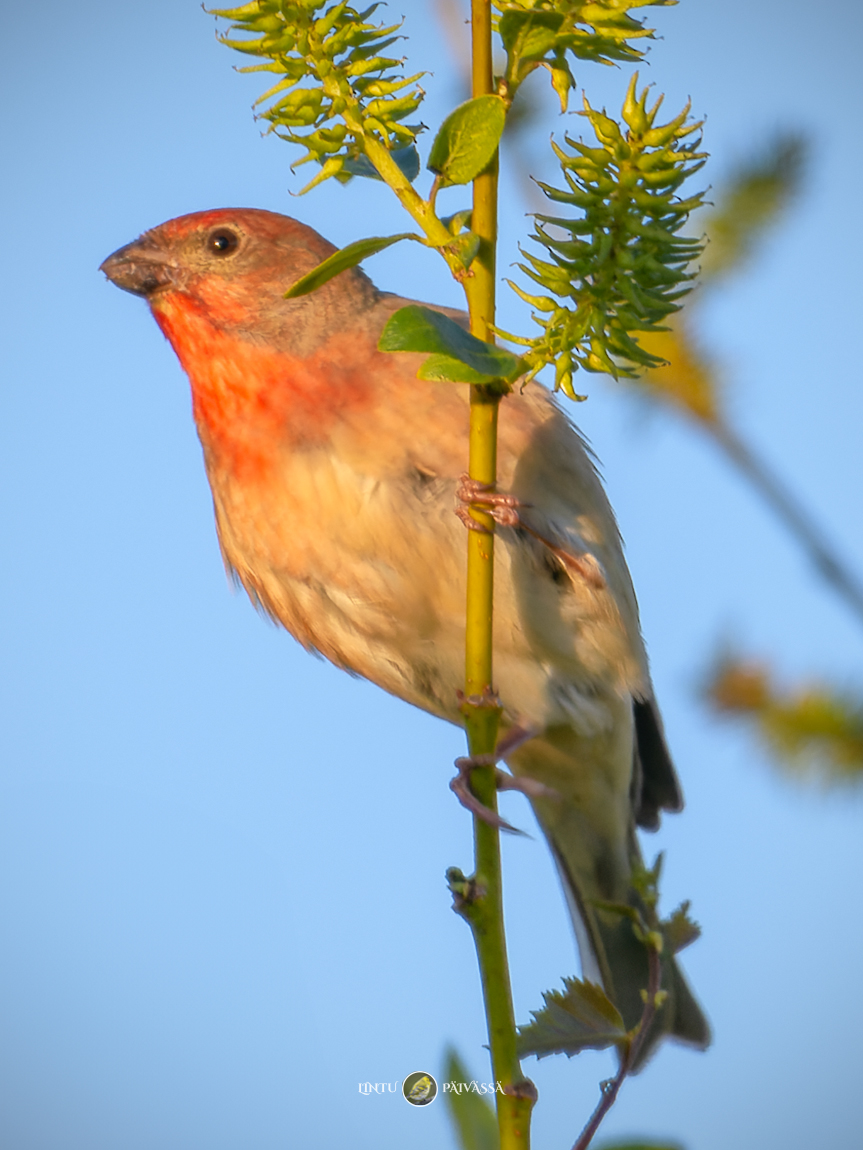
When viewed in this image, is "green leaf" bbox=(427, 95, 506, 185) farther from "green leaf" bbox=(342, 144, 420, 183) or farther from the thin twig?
the thin twig

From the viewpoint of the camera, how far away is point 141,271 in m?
4.19

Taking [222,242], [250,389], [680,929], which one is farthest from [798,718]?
[222,242]

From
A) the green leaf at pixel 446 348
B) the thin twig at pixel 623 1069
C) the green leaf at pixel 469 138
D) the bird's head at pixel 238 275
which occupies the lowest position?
the thin twig at pixel 623 1069

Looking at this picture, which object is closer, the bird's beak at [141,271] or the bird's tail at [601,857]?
the bird's beak at [141,271]

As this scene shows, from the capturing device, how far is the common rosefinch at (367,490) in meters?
3.62

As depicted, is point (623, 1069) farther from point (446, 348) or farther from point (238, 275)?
point (238, 275)

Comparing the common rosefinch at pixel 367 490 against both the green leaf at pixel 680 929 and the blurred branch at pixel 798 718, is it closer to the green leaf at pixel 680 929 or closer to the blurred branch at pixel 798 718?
the blurred branch at pixel 798 718

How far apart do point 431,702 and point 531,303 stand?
9.29ft

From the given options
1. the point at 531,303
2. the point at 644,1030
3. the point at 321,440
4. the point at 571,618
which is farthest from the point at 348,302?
the point at 644,1030

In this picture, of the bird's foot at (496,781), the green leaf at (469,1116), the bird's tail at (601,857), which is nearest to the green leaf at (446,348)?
the bird's foot at (496,781)

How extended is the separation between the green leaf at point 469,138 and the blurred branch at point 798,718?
148cm

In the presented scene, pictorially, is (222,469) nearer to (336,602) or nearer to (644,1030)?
(336,602)

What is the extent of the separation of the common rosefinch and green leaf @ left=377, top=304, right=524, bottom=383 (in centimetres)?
187

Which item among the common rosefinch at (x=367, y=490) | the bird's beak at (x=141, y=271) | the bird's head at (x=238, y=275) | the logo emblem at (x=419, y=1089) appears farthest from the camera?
the bird's beak at (x=141, y=271)
